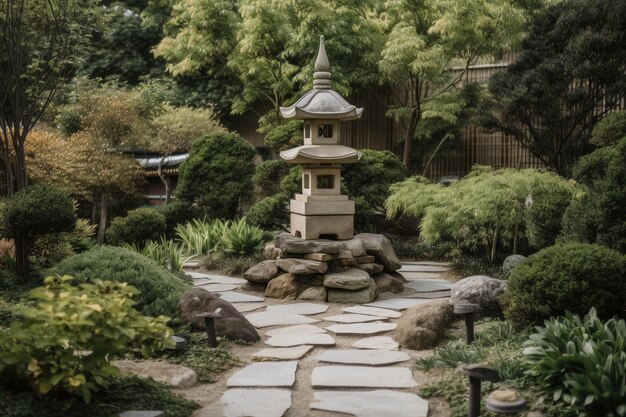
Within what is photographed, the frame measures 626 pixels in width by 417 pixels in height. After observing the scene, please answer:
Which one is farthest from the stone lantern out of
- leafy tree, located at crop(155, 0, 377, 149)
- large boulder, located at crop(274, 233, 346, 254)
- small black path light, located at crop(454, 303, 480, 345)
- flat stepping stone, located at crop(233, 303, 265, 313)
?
leafy tree, located at crop(155, 0, 377, 149)

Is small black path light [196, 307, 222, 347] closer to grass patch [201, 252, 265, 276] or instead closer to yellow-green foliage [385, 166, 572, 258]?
grass patch [201, 252, 265, 276]

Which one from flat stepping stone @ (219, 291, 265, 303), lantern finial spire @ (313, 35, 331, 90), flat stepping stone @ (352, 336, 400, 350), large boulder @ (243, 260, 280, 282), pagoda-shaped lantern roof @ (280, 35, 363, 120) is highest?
lantern finial spire @ (313, 35, 331, 90)

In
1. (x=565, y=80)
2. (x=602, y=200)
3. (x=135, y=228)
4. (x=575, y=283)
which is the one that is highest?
(x=565, y=80)

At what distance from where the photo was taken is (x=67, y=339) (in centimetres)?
455

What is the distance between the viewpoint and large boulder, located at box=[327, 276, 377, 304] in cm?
970

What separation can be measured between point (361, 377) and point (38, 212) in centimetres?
489

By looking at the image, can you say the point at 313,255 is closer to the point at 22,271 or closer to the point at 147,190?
the point at 22,271

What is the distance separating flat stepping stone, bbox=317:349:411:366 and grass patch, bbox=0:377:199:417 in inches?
67.3

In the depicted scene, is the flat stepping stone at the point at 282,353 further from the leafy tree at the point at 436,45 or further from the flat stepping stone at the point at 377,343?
the leafy tree at the point at 436,45

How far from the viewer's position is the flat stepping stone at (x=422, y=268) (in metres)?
11.9

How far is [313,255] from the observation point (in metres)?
10.0

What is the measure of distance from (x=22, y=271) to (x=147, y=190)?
8610 mm

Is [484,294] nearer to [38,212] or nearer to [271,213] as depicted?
[38,212]

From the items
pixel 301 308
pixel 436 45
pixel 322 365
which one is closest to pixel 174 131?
pixel 436 45
